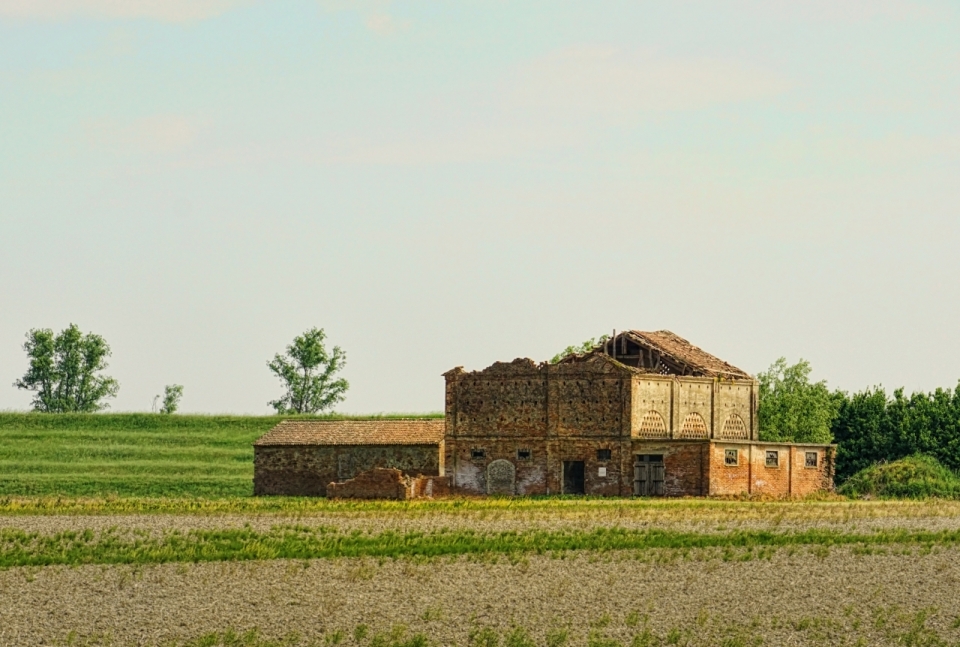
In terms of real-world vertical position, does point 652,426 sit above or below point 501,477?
above

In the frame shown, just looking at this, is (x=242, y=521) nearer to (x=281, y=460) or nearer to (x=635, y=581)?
(x=635, y=581)

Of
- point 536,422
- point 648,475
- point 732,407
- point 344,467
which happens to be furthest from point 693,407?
point 344,467

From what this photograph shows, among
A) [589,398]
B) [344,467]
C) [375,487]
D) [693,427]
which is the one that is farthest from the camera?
[344,467]

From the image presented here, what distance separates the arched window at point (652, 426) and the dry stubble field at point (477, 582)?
61.4 ft

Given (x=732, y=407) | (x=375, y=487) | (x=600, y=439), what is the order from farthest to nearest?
(x=732, y=407) < (x=600, y=439) < (x=375, y=487)

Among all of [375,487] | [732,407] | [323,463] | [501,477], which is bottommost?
[375,487]

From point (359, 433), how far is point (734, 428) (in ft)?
50.1

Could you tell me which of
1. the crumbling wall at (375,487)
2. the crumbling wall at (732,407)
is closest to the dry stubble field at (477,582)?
the crumbling wall at (375,487)

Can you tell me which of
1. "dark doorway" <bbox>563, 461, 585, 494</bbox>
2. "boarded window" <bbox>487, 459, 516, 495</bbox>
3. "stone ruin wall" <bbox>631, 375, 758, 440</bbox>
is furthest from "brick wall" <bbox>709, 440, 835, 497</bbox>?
"boarded window" <bbox>487, 459, 516, 495</bbox>

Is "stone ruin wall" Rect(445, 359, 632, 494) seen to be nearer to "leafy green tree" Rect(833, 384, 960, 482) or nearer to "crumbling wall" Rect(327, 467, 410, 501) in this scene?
"crumbling wall" Rect(327, 467, 410, 501)

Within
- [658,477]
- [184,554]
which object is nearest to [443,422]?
[658,477]

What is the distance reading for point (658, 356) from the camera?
6712cm

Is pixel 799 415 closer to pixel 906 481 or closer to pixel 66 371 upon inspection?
pixel 906 481

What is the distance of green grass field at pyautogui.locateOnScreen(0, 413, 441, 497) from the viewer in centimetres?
7531
